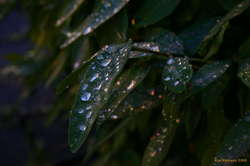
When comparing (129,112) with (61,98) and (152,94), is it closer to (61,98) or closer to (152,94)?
(152,94)

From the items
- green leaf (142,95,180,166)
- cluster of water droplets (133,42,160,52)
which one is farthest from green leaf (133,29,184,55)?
green leaf (142,95,180,166)

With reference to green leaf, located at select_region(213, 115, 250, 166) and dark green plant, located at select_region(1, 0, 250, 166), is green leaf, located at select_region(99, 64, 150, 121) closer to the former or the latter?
dark green plant, located at select_region(1, 0, 250, 166)

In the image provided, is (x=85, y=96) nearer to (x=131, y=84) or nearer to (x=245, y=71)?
(x=131, y=84)

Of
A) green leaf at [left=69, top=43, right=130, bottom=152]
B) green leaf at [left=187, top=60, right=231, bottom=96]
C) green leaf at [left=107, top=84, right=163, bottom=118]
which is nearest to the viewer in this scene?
green leaf at [left=69, top=43, right=130, bottom=152]

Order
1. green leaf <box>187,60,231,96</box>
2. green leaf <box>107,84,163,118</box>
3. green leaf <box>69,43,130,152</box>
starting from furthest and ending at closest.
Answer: green leaf <box>107,84,163,118</box>
green leaf <box>187,60,231,96</box>
green leaf <box>69,43,130,152</box>

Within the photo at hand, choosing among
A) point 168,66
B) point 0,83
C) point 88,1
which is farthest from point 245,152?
point 0,83

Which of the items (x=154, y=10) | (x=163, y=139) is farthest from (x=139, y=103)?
(x=154, y=10)

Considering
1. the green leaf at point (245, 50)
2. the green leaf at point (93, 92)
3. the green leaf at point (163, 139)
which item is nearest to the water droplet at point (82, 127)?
the green leaf at point (93, 92)
